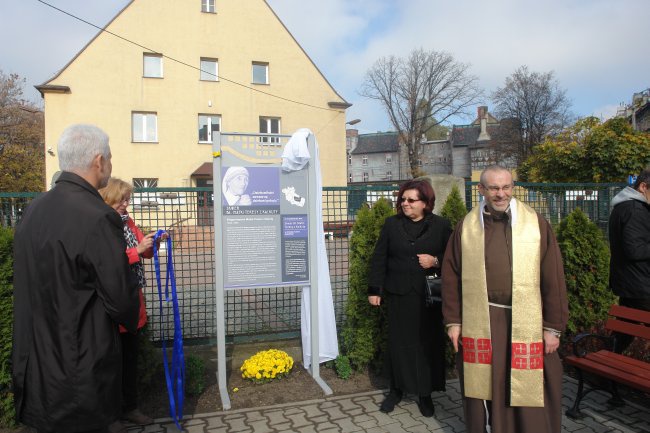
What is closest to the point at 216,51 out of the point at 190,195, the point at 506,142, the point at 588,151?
the point at 588,151

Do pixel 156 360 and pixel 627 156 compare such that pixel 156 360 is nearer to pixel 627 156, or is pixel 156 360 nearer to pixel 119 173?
pixel 627 156

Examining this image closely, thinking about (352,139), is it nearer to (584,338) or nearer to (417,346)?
(584,338)

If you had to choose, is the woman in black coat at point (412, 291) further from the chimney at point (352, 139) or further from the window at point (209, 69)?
the chimney at point (352, 139)

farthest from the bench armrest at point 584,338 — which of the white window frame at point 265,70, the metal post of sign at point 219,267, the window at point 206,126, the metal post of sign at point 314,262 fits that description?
the white window frame at point 265,70

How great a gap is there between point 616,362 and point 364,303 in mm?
2136

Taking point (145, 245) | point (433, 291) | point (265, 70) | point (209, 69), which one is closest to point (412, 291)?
point (433, 291)

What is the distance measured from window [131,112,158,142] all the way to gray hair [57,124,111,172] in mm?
22717

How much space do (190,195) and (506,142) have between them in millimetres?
42987

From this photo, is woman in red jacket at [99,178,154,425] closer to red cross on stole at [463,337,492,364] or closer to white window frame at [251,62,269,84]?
red cross on stole at [463,337,492,364]

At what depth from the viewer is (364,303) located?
15.3 ft

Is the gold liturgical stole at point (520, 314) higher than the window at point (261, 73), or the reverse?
the window at point (261, 73)

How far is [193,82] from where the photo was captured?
23.8 meters

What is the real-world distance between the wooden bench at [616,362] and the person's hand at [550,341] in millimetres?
946

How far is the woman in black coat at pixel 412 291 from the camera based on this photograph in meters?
3.85
